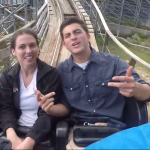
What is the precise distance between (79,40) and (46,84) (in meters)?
0.36

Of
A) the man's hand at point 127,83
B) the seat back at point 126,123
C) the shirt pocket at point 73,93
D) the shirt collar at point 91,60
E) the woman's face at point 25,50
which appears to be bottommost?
the seat back at point 126,123

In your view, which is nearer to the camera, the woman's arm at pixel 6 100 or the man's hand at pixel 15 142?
the man's hand at pixel 15 142

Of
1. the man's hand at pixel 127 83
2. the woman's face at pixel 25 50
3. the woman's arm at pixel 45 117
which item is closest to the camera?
the man's hand at pixel 127 83

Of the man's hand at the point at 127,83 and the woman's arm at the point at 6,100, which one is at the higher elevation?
the man's hand at the point at 127,83

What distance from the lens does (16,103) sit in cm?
163

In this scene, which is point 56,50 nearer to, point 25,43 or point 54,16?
point 25,43

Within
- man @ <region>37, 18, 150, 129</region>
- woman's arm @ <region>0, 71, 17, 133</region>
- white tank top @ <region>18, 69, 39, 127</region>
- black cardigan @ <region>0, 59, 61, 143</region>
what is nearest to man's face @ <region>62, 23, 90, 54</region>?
man @ <region>37, 18, 150, 129</region>

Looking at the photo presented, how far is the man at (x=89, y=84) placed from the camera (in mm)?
1604

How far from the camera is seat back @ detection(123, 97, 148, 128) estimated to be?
5.09 ft

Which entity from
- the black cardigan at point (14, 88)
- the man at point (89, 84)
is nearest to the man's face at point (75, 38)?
the man at point (89, 84)

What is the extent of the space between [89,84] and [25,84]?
43 cm

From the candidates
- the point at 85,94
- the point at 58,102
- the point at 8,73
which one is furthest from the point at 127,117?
the point at 8,73

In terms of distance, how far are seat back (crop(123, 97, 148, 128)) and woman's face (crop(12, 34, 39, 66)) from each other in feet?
2.28

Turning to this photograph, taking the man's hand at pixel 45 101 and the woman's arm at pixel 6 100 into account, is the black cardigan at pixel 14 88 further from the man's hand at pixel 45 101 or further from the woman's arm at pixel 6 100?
the man's hand at pixel 45 101
